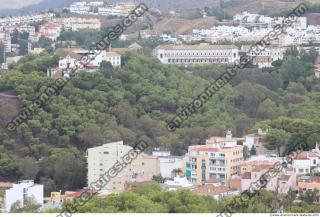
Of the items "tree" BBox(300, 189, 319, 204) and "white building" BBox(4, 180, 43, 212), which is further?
"white building" BBox(4, 180, 43, 212)

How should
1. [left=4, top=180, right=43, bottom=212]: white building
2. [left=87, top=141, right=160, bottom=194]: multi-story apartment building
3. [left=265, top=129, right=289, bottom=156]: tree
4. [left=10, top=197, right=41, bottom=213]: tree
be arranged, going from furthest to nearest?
[left=265, top=129, right=289, bottom=156]: tree < [left=87, top=141, right=160, bottom=194]: multi-story apartment building < [left=4, top=180, right=43, bottom=212]: white building < [left=10, top=197, right=41, bottom=213]: tree

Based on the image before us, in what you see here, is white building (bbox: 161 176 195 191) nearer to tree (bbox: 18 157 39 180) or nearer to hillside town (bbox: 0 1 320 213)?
hillside town (bbox: 0 1 320 213)

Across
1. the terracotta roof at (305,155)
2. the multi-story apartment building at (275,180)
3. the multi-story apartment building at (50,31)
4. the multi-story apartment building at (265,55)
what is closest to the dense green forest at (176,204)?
the multi-story apartment building at (275,180)

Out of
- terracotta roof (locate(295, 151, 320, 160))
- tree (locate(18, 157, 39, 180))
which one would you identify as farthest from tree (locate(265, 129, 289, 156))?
tree (locate(18, 157, 39, 180))

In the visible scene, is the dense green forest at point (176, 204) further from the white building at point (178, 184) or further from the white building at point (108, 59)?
the white building at point (108, 59)

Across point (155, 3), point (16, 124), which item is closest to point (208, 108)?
point (16, 124)

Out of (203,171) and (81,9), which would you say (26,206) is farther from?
(81,9)
